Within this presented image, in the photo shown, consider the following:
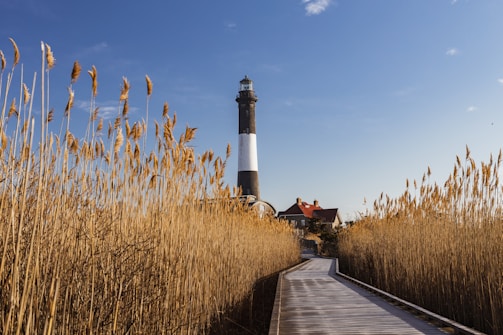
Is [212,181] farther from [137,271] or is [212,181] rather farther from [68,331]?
[68,331]

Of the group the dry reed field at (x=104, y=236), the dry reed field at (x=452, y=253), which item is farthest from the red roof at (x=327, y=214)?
the dry reed field at (x=104, y=236)

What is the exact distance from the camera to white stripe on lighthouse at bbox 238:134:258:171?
83.7 ft

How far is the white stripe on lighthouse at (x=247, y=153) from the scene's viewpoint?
25516mm

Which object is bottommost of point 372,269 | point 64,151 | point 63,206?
point 372,269

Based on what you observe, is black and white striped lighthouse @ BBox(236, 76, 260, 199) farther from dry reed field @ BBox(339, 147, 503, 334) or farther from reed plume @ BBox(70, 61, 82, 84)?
reed plume @ BBox(70, 61, 82, 84)

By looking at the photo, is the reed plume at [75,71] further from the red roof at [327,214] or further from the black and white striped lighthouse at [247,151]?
the red roof at [327,214]

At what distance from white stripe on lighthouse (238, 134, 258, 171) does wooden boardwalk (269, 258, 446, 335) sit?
18.4 meters

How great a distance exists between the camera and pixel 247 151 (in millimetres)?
25578

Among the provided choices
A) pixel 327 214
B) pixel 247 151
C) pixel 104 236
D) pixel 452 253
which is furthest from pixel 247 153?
pixel 104 236

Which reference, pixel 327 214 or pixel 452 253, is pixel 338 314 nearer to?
pixel 452 253

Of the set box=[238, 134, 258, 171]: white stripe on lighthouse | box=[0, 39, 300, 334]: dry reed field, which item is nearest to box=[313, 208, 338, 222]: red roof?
box=[238, 134, 258, 171]: white stripe on lighthouse

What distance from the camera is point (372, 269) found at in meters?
9.37

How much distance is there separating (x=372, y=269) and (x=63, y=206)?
8.22m

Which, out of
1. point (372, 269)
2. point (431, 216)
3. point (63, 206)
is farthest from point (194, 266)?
point (372, 269)
